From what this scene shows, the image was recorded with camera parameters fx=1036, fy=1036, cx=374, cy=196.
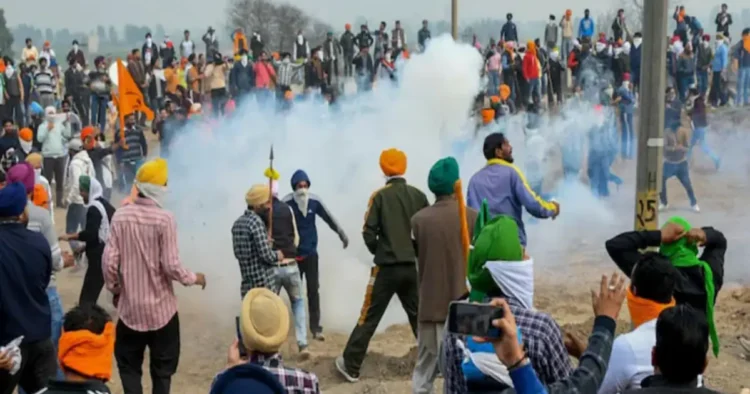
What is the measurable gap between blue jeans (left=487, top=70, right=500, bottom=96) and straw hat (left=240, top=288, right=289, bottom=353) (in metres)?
20.1

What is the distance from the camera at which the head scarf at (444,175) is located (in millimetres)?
7168

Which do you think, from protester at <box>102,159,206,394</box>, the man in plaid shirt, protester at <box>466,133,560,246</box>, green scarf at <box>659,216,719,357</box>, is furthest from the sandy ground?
green scarf at <box>659,216,719,357</box>

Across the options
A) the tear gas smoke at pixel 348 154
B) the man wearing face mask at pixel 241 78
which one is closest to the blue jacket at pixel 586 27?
the tear gas smoke at pixel 348 154

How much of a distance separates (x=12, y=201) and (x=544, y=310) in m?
6.50

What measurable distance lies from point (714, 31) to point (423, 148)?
43.4 feet

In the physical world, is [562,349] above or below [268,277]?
above

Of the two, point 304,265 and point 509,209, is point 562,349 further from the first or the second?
point 304,265

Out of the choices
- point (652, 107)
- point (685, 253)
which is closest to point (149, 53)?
point (652, 107)

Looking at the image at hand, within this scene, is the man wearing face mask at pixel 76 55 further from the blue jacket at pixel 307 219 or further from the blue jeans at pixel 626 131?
the blue jacket at pixel 307 219

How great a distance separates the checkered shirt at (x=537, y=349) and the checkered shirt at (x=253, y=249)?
5.01m

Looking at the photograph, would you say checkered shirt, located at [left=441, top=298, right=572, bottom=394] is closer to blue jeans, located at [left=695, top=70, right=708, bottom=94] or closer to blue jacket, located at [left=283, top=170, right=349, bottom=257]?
blue jacket, located at [left=283, top=170, right=349, bottom=257]

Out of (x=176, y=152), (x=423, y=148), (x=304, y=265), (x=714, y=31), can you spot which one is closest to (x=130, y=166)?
(x=176, y=152)

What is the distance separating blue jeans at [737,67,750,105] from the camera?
79.7 ft

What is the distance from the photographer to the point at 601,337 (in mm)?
3758
